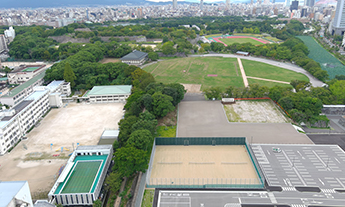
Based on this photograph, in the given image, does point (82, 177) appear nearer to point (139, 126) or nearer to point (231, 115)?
point (139, 126)

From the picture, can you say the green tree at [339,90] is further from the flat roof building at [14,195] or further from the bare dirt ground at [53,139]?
the flat roof building at [14,195]

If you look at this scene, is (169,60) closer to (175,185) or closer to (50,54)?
(50,54)

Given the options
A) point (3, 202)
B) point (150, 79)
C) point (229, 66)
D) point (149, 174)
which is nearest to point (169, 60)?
point (229, 66)

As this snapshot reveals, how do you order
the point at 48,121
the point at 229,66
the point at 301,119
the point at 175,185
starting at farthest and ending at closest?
the point at 229,66
the point at 48,121
the point at 301,119
the point at 175,185

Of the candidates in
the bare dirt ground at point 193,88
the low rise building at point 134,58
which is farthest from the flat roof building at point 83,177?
the low rise building at point 134,58

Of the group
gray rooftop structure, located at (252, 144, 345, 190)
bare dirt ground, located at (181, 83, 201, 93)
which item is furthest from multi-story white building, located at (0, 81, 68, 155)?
gray rooftop structure, located at (252, 144, 345, 190)
